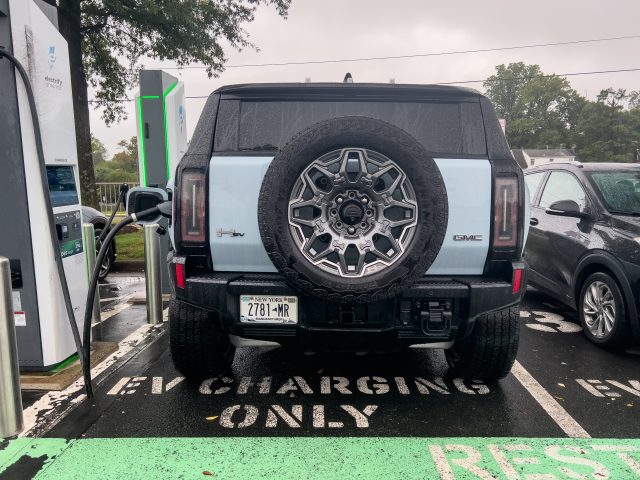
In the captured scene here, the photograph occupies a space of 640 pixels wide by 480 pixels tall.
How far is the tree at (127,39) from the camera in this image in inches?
485

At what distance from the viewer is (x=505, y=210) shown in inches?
112

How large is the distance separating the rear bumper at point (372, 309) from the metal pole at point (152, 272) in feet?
7.46

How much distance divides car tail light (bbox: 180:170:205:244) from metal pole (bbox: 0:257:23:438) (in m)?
0.90

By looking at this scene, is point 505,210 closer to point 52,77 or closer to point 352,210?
point 352,210

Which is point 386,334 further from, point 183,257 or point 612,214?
point 612,214

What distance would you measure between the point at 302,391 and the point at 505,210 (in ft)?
5.70

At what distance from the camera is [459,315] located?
284 cm

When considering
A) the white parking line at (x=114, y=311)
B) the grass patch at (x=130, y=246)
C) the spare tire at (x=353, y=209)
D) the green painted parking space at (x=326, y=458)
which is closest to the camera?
the green painted parking space at (x=326, y=458)

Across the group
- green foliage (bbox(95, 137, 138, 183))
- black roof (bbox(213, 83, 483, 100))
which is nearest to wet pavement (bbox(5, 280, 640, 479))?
black roof (bbox(213, 83, 483, 100))

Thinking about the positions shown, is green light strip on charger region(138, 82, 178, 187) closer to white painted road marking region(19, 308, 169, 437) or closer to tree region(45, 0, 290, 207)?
white painted road marking region(19, 308, 169, 437)

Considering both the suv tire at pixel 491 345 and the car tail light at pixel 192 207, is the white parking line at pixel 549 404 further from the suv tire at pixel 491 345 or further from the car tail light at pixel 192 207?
the car tail light at pixel 192 207

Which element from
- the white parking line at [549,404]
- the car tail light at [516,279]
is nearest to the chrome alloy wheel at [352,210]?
the car tail light at [516,279]

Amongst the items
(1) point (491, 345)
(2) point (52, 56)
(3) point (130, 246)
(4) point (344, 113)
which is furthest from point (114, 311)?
(3) point (130, 246)

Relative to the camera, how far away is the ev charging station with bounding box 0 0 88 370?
3.21m
